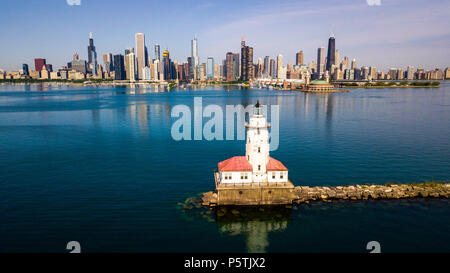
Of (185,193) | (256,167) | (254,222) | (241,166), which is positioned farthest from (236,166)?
(185,193)

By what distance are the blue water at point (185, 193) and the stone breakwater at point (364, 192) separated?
55.1 inches

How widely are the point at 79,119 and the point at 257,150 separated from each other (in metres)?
89.1

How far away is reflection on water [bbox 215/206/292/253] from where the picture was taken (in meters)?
29.4

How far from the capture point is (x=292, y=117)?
108 metres

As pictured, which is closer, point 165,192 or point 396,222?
point 396,222

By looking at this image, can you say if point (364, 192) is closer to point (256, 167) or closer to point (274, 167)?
point (274, 167)

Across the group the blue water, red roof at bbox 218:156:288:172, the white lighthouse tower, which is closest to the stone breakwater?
the blue water

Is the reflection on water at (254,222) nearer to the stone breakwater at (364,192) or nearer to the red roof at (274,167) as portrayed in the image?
the stone breakwater at (364,192)

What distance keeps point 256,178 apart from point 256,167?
1.38 metres

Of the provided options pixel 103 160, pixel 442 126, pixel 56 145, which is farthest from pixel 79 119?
pixel 442 126

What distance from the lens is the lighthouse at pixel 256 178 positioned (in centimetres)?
3553

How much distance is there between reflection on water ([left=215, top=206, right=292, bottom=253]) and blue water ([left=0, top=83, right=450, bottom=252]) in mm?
120

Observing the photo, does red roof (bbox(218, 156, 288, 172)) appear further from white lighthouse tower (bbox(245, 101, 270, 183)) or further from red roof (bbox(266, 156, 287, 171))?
white lighthouse tower (bbox(245, 101, 270, 183))
